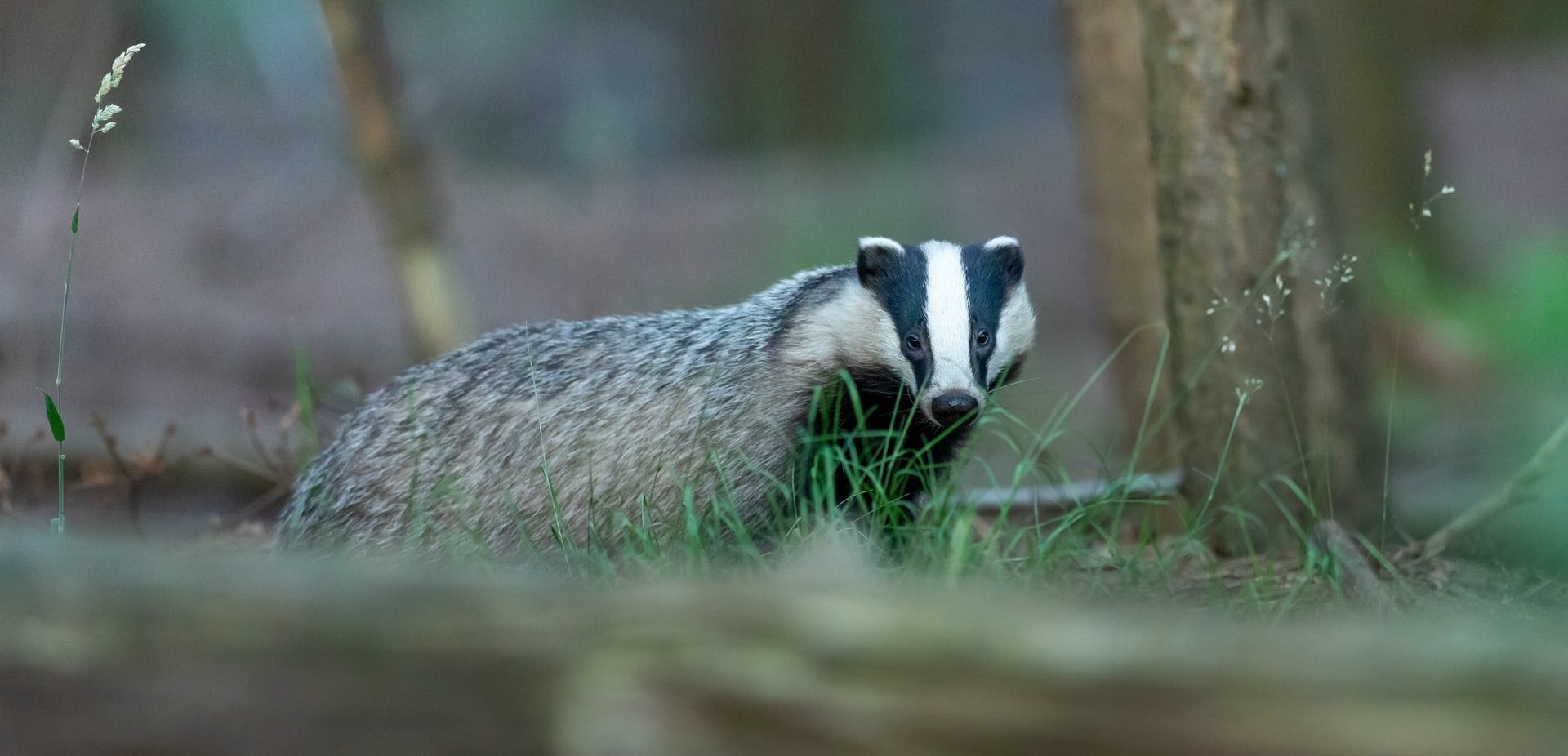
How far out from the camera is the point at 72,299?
8398mm

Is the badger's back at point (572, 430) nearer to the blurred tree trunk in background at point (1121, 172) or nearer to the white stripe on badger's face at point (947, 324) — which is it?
the white stripe on badger's face at point (947, 324)

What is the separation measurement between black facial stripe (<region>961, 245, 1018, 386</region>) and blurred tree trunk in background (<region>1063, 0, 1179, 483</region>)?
1111 millimetres

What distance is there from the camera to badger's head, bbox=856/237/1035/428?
8.91 feet

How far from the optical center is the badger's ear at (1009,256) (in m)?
2.99

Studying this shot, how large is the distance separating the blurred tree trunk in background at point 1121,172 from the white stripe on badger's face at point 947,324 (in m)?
1.26

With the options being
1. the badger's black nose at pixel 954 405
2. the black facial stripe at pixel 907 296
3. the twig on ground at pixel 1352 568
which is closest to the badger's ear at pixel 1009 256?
the black facial stripe at pixel 907 296

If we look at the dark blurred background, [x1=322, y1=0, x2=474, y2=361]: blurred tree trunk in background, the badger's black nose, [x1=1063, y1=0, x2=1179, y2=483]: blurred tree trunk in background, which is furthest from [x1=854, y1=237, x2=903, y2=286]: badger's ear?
[x1=322, y1=0, x2=474, y2=361]: blurred tree trunk in background

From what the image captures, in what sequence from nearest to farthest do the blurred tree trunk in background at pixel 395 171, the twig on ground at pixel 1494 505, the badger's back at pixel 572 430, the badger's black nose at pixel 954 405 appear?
the badger's black nose at pixel 954 405 → the twig on ground at pixel 1494 505 → the badger's back at pixel 572 430 → the blurred tree trunk in background at pixel 395 171

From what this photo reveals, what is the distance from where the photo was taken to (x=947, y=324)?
2.77m

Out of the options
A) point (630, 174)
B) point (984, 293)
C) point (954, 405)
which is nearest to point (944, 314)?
point (984, 293)

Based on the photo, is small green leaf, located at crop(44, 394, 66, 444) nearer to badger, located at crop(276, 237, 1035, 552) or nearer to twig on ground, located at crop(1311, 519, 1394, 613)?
badger, located at crop(276, 237, 1035, 552)

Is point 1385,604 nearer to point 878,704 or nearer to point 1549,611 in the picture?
point 1549,611

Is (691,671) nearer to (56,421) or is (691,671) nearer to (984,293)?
(56,421)

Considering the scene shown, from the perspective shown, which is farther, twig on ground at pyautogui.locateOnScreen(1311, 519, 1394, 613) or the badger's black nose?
the badger's black nose
